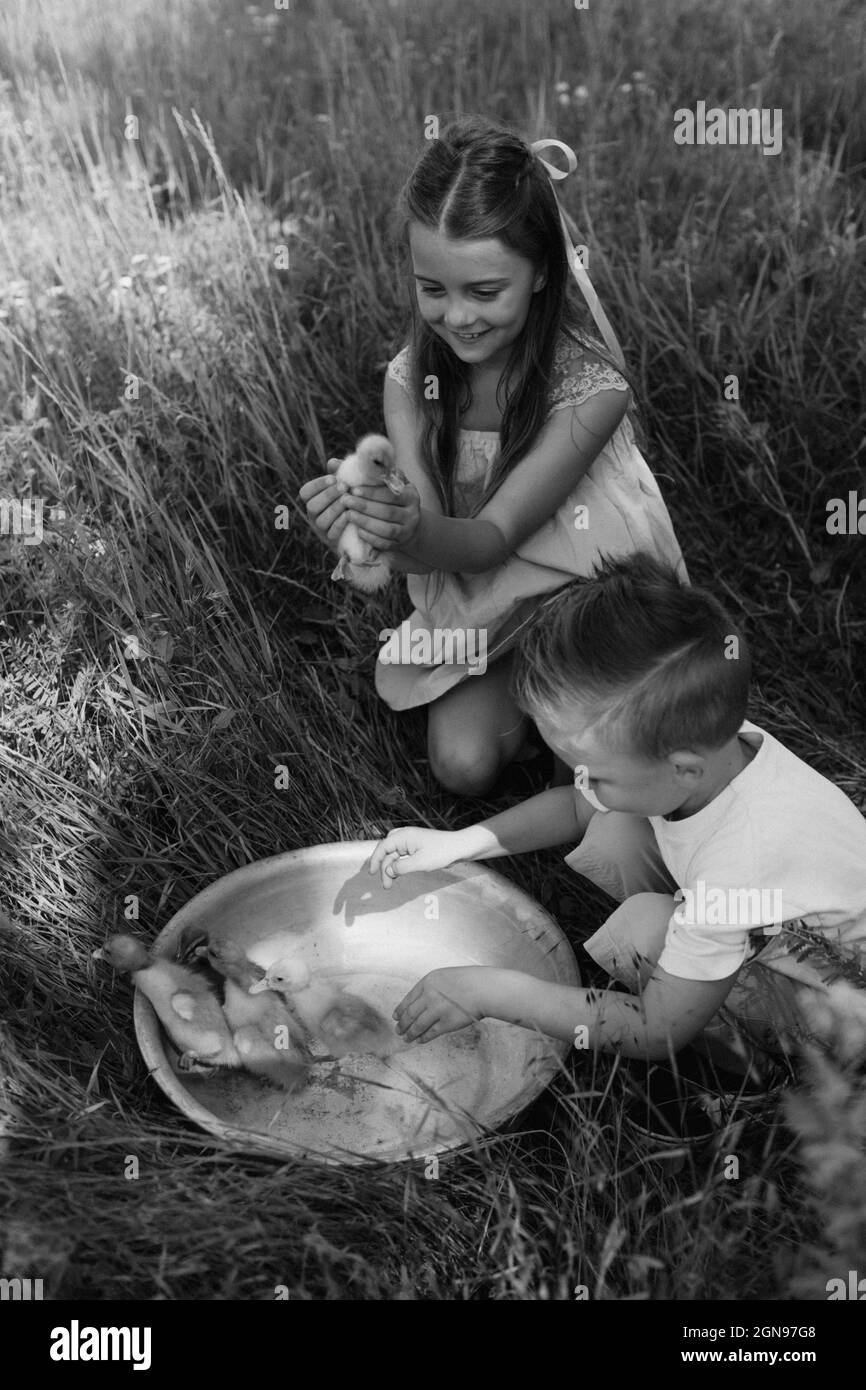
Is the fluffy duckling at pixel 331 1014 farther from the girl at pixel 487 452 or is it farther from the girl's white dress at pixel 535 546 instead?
Result: the girl's white dress at pixel 535 546

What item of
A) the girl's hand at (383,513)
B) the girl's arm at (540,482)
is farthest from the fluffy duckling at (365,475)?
the girl's arm at (540,482)

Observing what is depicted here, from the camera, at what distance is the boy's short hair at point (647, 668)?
161 cm

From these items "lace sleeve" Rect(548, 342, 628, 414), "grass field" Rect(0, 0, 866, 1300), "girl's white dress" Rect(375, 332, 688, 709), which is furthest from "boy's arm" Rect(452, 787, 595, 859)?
"lace sleeve" Rect(548, 342, 628, 414)

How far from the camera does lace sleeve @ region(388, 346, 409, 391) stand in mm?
2352

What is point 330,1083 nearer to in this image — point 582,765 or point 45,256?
point 582,765

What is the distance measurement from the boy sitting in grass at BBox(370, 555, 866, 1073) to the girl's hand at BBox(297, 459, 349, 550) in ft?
1.13

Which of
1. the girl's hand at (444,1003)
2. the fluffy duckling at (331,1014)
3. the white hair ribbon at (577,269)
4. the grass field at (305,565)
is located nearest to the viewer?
the grass field at (305,565)

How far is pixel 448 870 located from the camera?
6.92ft

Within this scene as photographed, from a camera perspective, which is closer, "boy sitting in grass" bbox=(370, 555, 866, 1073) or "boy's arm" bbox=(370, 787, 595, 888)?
"boy sitting in grass" bbox=(370, 555, 866, 1073)

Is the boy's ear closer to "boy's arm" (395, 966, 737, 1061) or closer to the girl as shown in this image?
"boy's arm" (395, 966, 737, 1061)

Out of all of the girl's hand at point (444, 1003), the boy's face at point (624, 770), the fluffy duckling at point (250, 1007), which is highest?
the boy's face at point (624, 770)

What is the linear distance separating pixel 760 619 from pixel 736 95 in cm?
193

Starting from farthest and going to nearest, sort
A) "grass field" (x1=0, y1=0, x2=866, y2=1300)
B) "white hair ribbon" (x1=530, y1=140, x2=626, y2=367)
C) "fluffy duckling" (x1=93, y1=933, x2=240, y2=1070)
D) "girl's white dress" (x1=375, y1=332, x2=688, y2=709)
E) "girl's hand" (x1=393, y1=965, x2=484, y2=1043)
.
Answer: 1. "girl's white dress" (x1=375, y1=332, x2=688, y2=709)
2. "white hair ribbon" (x1=530, y1=140, x2=626, y2=367)
3. "fluffy duckling" (x1=93, y1=933, x2=240, y2=1070)
4. "girl's hand" (x1=393, y1=965, x2=484, y2=1043)
5. "grass field" (x1=0, y1=0, x2=866, y2=1300)

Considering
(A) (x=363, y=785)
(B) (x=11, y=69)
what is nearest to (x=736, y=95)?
(B) (x=11, y=69)
